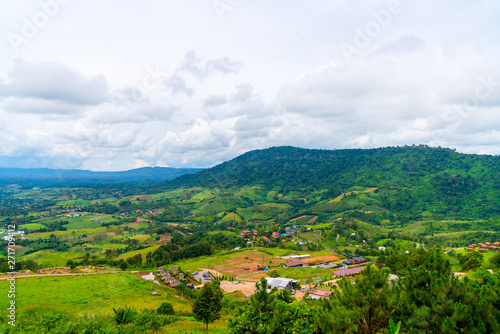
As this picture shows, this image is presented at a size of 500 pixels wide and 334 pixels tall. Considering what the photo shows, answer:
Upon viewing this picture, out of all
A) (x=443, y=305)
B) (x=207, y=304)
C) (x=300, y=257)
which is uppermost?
(x=443, y=305)

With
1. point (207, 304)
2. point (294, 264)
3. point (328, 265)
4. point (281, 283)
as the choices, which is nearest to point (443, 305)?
point (207, 304)

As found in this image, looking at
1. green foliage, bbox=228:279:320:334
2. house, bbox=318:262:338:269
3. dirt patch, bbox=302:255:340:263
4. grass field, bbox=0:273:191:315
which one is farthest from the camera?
dirt patch, bbox=302:255:340:263

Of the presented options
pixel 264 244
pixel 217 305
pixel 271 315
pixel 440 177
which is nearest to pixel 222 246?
pixel 264 244

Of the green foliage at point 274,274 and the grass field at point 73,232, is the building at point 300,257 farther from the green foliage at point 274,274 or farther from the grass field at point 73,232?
the grass field at point 73,232

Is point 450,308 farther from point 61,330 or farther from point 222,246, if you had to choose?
point 222,246

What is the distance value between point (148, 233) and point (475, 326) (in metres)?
117

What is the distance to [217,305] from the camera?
77.2 feet

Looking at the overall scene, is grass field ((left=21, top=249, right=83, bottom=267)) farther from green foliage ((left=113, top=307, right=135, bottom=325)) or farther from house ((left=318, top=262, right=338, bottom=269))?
house ((left=318, top=262, right=338, bottom=269))

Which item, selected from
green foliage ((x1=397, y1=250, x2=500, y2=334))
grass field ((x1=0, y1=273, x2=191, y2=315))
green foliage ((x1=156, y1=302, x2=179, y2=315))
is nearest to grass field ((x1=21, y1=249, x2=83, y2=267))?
grass field ((x1=0, y1=273, x2=191, y2=315))

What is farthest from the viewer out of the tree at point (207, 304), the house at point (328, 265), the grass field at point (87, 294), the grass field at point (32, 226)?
the grass field at point (32, 226)

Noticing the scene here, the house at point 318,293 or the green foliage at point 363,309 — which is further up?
the green foliage at point 363,309

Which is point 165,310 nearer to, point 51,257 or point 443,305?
point 443,305

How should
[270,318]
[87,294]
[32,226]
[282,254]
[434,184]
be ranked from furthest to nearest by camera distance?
[434,184], [32,226], [282,254], [87,294], [270,318]

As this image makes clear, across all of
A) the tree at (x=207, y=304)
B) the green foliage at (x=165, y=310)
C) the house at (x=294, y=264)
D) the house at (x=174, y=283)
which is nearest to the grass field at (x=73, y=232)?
the house at (x=174, y=283)
